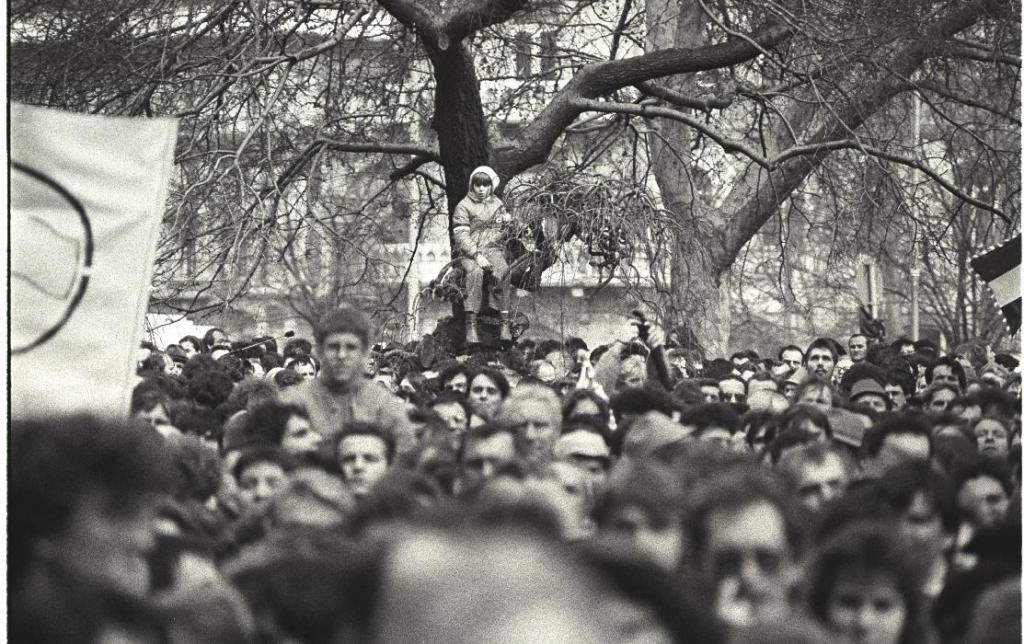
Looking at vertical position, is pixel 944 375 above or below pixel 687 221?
below

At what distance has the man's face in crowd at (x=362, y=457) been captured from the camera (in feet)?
16.2

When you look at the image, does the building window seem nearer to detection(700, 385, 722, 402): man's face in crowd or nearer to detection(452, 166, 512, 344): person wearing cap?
detection(452, 166, 512, 344): person wearing cap

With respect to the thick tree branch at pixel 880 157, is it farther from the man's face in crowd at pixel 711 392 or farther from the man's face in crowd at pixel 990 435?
the man's face in crowd at pixel 990 435

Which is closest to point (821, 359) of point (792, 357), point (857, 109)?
point (792, 357)

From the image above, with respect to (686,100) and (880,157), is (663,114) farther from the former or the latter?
(880,157)

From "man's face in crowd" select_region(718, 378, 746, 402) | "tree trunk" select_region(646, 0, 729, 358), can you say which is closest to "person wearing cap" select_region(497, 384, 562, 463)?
"man's face in crowd" select_region(718, 378, 746, 402)

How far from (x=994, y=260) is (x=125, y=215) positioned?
3.63 meters

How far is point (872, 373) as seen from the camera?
916 cm

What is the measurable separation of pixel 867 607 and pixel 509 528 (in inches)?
38.5

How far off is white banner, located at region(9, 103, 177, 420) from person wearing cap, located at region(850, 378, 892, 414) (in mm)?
4020

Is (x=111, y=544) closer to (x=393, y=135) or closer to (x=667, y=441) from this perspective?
(x=667, y=441)

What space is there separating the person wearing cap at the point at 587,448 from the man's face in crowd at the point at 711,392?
2.85 metres

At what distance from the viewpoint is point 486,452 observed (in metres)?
4.89

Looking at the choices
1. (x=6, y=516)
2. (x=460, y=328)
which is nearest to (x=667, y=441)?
(x=6, y=516)
